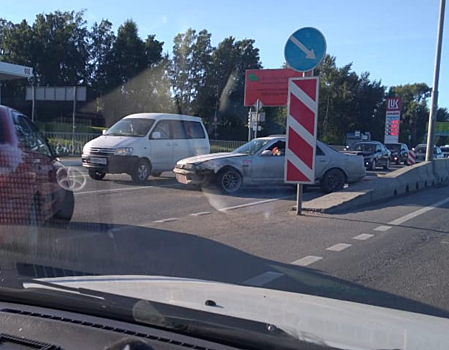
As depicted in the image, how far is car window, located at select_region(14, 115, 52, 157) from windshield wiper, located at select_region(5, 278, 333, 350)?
13.4 ft

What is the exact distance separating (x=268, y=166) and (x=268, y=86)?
1083 inches

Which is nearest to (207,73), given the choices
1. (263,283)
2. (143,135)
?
(143,135)

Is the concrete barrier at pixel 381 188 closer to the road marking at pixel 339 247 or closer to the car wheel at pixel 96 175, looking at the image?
the road marking at pixel 339 247

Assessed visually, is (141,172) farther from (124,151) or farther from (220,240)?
(220,240)

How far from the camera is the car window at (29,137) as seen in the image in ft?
20.9

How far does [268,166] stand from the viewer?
13023 mm

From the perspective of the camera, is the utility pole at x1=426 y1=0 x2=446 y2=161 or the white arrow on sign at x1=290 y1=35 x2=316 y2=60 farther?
the utility pole at x1=426 y1=0 x2=446 y2=161

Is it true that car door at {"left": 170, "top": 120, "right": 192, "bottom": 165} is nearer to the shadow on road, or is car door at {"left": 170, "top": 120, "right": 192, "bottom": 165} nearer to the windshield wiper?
the shadow on road

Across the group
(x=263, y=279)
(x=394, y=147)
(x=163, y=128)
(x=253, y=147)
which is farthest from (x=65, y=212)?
(x=394, y=147)

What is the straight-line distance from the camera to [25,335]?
2189 millimetres

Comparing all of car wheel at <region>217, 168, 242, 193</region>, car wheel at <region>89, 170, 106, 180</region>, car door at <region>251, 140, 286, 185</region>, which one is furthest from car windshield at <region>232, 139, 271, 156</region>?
car wheel at <region>89, 170, 106, 180</region>

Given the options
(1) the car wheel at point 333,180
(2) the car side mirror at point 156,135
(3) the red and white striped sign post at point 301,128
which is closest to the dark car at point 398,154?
(1) the car wheel at point 333,180

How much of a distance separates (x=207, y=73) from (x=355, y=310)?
60.6m

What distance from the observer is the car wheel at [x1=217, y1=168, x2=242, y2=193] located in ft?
41.0
